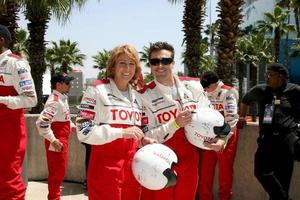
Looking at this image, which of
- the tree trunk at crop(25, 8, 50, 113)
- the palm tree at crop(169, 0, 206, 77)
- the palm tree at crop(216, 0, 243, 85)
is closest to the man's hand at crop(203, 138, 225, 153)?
the palm tree at crop(216, 0, 243, 85)

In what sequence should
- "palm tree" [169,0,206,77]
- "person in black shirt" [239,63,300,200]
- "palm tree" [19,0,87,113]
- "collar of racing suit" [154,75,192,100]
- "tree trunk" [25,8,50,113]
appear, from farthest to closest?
"palm tree" [169,0,206,77], "tree trunk" [25,8,50,113], "palm tree" [19,0,87,113], "person in black shirt" [239,63,300,200], "collar of racing suit" [154,75,192,100]

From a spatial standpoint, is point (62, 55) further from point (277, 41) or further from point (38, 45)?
point (38, 45)

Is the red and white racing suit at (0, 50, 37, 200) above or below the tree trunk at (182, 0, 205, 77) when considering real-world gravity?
below

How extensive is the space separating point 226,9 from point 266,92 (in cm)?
776

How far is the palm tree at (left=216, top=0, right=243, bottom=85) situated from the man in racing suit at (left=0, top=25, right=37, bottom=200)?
899 centimetres

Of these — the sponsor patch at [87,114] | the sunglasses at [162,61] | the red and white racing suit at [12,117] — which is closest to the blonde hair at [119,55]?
the sunglasses at [162,61]

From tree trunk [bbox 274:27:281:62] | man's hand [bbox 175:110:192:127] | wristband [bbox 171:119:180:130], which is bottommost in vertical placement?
wristband [bbox 171:119:180:130]

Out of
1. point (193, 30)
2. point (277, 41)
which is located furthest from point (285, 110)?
point (277, 41)

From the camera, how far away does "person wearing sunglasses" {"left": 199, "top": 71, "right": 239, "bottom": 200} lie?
6223mm

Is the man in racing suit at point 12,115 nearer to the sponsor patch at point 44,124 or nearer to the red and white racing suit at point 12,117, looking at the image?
the red and white racing suit at point 12,117

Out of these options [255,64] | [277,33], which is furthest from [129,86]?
[255,64]

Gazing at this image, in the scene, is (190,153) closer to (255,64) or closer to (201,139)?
(201,139)

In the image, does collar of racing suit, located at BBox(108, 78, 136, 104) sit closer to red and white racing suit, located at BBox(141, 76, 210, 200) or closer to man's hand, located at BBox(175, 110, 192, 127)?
red and white racing suit, located at BBox(141, 76, 210, 200)

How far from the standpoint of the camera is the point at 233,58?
42.2ft
